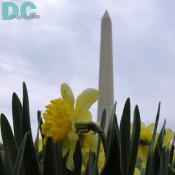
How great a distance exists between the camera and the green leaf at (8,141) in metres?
0.42

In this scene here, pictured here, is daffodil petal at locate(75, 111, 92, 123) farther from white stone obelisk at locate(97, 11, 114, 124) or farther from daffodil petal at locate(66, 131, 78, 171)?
white stone obelisk at locate(97, 11, 114, 124)

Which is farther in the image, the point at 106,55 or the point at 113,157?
the point at 106,55

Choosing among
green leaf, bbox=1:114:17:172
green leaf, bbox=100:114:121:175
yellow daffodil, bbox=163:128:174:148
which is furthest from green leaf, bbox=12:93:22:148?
yellow daffodil, bbox=163:128:174:148

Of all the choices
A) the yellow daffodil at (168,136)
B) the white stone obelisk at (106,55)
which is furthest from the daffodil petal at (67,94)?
the white stone obelisk at (106,55)

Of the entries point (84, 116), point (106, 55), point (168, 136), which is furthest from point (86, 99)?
point (106, 55)

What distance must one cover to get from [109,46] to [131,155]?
366 centimetres

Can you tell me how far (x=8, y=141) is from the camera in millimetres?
434

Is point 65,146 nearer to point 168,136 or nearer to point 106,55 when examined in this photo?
point 168,136

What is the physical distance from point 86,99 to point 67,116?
1.6 inches

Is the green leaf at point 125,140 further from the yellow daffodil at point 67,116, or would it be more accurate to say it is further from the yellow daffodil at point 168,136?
the yellow daffodil at point 168,136

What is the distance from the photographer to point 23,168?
0.40 metres

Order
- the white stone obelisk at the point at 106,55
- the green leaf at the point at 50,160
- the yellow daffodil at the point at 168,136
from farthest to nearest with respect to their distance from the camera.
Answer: the white stone obelisk at the point at 106,55 < the yellow daffodil at the point at 168,136 < the green leaf at the point at 50,160

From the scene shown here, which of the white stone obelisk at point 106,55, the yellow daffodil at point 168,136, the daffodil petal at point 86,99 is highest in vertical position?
the white stone obelisk at point 106,55

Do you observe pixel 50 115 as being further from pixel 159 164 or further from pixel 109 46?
pixel 109 46
